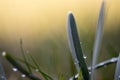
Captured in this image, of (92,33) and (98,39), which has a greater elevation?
(98,39)

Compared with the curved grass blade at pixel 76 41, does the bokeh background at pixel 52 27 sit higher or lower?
lower

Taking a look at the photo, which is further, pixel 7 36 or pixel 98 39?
pixel 7 36

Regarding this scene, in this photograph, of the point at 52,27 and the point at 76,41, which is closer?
the point at 76,41

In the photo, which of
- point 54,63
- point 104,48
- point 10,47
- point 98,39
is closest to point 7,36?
point 10,47

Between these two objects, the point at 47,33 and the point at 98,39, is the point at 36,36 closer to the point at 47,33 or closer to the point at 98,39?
the point at 47,33

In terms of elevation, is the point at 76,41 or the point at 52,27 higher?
the point at 76,41

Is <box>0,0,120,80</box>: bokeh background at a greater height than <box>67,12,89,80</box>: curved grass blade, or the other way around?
<box>67,12,89,80</box>: curved grass blade

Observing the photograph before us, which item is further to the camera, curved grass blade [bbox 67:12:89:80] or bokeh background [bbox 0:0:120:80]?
bokeh background [bbox 0:0:120:80]

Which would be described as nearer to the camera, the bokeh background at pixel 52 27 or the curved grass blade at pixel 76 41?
the curved grass blade at pixel 76 41
